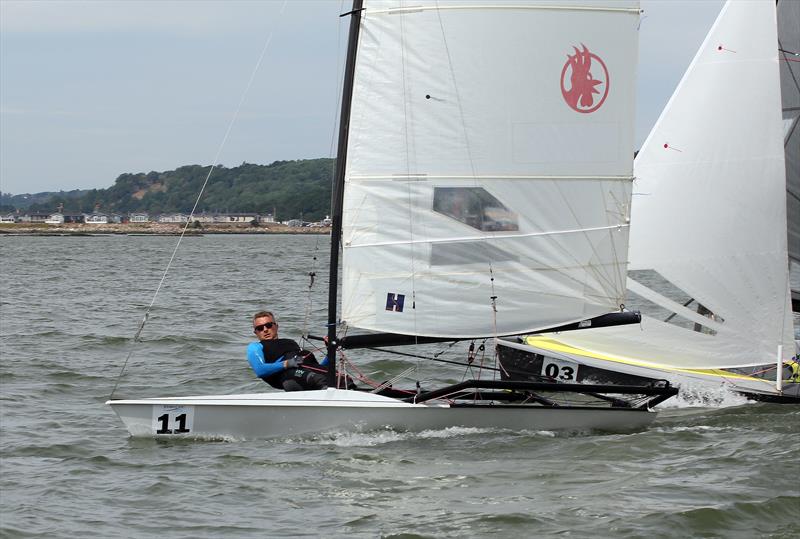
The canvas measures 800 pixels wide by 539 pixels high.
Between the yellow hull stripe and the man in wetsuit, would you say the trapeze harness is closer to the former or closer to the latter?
the man in wetsuit

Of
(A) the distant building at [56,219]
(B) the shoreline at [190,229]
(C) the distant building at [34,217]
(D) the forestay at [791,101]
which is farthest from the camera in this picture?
(C) the distant building at [34,217]

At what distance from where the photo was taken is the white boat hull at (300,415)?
9.38 metres

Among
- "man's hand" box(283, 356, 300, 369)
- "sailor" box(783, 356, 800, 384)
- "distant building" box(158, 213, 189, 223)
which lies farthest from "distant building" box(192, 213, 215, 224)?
"man's hand" box(283, 356, 300, 369)

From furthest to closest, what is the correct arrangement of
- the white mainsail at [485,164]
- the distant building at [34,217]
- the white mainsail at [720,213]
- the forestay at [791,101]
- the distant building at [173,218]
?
the distant building at [173,218] < the distant building at [34,217] < the forestay at [791,101] < the white mainsail at [720,213] < the white mainsail at [485,164]

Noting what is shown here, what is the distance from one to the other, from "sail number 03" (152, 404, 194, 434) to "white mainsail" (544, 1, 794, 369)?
14.4 feet

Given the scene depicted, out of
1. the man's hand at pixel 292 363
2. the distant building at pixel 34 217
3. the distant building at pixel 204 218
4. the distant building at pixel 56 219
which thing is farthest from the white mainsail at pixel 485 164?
the distant building at pixel 34 217

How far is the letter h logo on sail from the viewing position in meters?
9.61

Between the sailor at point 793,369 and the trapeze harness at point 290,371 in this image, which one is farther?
the sailor at point 793,369

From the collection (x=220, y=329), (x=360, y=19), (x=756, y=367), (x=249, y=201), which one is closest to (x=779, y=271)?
(x=756, y=367)

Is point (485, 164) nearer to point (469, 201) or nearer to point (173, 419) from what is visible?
point (469, 201)

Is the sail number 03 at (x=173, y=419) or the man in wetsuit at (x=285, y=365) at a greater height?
the man in wetsuit at (x=285, y=365)

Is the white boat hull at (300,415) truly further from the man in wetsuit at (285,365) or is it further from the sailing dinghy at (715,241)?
the sailing dinghy at (715,241)

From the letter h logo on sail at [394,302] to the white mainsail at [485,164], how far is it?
0.04 ft

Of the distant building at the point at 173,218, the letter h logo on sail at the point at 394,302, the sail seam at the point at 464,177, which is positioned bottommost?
the letter h logo on sail at the point at 394,302
